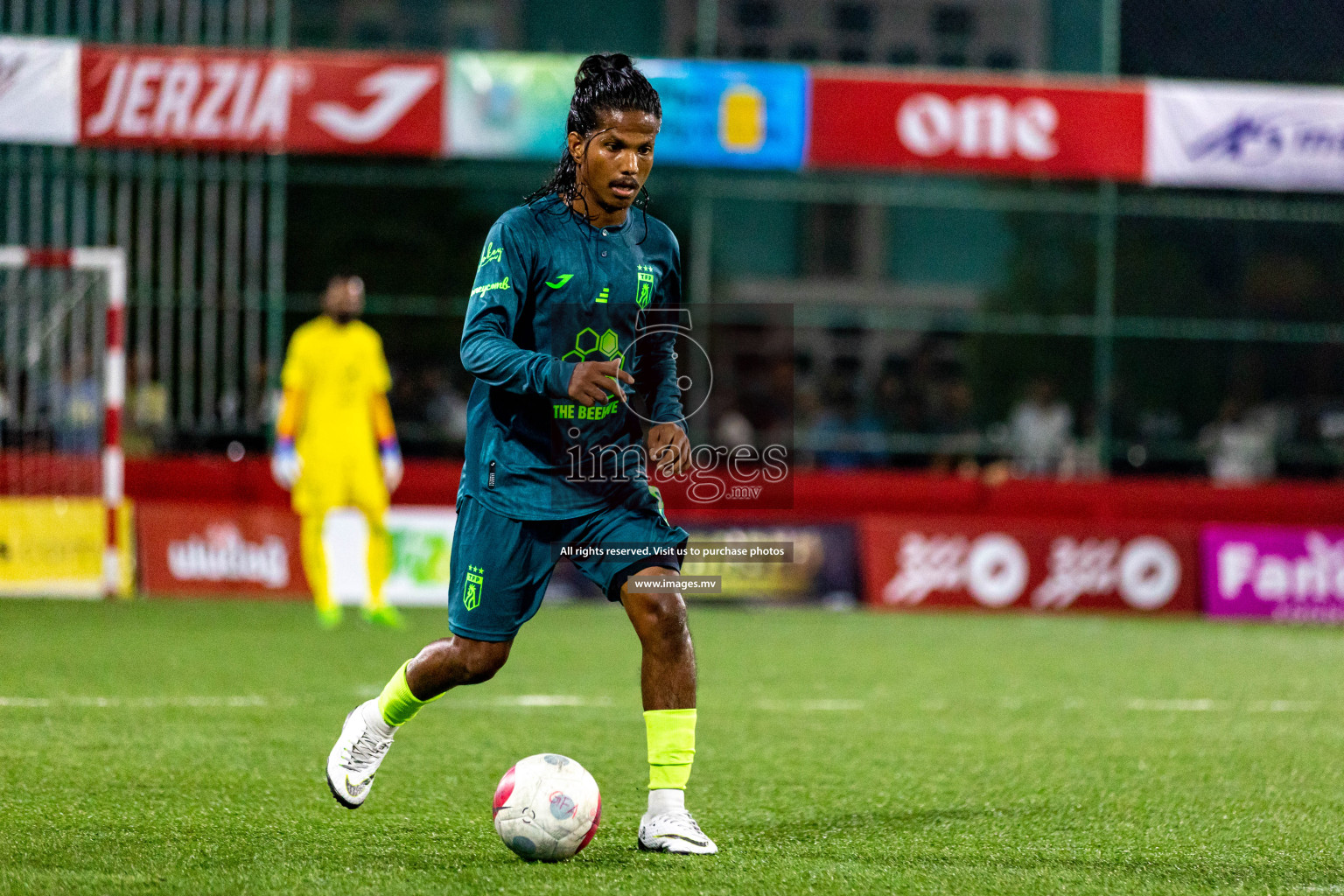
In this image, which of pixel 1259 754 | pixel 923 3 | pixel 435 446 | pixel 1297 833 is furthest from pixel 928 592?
pixel 923 3

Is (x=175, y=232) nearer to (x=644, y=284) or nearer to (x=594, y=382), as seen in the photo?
(x=644, y=284)

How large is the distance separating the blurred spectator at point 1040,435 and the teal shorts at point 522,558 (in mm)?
11720

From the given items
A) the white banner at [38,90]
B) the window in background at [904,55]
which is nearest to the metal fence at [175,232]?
the white banner at [38,90]

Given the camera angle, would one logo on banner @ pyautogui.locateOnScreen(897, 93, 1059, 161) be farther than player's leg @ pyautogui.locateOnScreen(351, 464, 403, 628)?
Yes

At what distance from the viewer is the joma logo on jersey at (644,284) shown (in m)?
5.04

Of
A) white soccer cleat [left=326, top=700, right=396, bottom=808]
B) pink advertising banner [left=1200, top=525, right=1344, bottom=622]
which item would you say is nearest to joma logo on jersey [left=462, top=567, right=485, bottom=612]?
white soccer cleat [left=326, top=700, right=396, bottom=808]

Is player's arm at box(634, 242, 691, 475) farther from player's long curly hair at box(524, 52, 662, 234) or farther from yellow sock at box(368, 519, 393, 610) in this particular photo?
yellow sock at box(368, 519, 393, 610)

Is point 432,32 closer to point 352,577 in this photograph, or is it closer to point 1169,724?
point 352,577

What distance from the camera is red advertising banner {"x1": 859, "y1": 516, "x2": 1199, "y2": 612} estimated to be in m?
14.5

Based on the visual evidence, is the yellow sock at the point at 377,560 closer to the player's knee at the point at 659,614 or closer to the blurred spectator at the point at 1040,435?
the blurred spectator at the point at 1040,435

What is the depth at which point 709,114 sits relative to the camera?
14727 mm

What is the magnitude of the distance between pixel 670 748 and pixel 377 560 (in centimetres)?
729

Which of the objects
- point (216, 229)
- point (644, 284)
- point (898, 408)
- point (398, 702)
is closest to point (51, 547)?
Result: point (216, 229)

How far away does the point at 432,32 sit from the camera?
2322 centimetres
